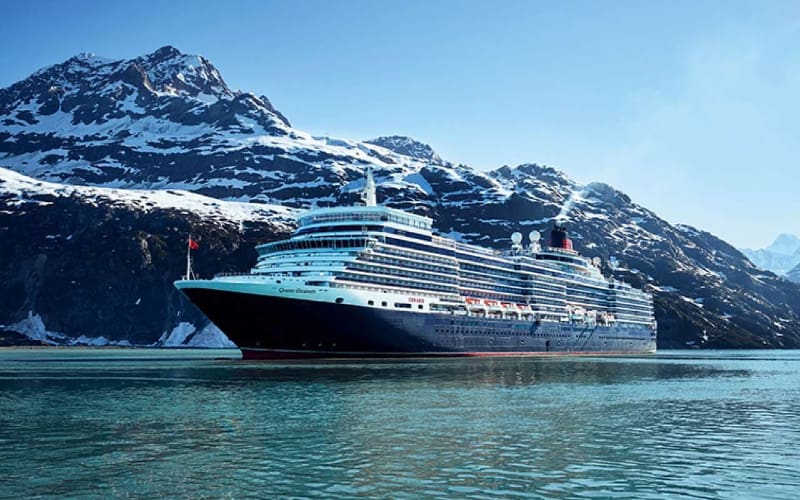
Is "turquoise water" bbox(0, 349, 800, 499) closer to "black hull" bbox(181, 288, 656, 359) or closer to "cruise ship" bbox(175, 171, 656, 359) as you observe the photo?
"black hull" bbox(181, 288, 656, 359)

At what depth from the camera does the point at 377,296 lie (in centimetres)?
8431

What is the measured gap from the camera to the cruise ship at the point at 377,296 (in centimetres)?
7988

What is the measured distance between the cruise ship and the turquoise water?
2845 cm

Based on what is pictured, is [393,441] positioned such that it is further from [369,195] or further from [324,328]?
[369,195]

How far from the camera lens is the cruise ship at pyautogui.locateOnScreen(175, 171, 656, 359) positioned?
262 feet

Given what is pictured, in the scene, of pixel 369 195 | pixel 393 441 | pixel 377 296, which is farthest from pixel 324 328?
pixel 393 441

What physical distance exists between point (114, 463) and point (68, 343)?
620 feet

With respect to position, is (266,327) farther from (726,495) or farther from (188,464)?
(726,495)

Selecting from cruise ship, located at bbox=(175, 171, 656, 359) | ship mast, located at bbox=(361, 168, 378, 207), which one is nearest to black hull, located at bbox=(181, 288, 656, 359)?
cruise ship, located at bbox=(175, 171, 656, 359)

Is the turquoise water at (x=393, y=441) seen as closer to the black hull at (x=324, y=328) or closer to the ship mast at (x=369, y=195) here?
the black hull at (x=324, y=328)

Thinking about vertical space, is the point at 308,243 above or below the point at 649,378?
above

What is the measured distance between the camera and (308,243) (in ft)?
296

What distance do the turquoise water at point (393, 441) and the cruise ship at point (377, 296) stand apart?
28.5 meters

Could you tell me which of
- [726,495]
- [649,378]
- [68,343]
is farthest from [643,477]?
[68,343]
